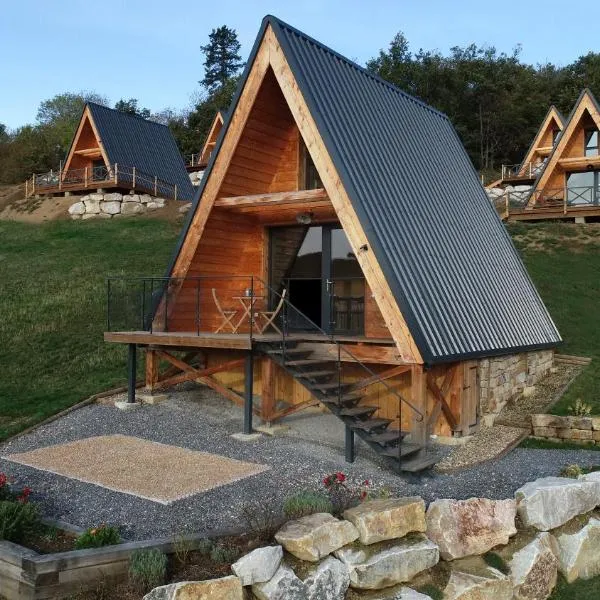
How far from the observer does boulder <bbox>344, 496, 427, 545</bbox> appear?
5.53 m

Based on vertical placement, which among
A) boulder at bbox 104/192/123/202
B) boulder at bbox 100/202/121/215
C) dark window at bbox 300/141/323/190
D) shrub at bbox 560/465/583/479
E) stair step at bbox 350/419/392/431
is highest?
boulder at bbox 104/192/123/202

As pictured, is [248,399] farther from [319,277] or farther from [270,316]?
[319,277]

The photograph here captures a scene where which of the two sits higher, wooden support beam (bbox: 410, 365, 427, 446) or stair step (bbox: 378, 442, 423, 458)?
wooden support beam (bbox: 410, 365, 427, 446)

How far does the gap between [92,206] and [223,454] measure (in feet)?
83.3

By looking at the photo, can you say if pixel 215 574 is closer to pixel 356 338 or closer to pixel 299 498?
pixel 299 498

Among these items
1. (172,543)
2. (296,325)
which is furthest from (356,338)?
(172,543)

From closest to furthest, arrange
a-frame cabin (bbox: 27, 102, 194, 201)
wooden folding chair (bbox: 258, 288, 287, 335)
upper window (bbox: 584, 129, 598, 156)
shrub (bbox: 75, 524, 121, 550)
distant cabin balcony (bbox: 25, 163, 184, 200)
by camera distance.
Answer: shrub (bbox: 75, 524, 121, 550) → wooden folding chair (bbox: 258, 288, 287, 335) → upper window (bbox: 584, 129, 598, 156) → distant cabin balcony (bbox: 25, 163, 184, 200) → a-frame cabin (bbox: 27, 102, 194, 201)

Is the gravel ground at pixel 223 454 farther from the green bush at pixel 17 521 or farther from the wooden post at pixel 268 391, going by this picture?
the green bush at pixel 17 521

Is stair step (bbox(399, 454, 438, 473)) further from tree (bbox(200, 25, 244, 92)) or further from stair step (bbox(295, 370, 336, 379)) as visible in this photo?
tree (bbox(200, 25, 244, 92))

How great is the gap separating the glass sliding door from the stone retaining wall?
353 centimetres

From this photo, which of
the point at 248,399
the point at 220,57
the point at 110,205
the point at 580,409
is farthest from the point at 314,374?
the point at 220,57

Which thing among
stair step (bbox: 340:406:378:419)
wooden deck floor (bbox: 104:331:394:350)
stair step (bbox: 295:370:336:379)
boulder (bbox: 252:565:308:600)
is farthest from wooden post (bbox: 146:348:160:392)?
boulder (bbox: 252:565:308:600)

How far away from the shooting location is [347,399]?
9547 mm

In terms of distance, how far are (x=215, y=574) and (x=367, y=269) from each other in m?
5.52
